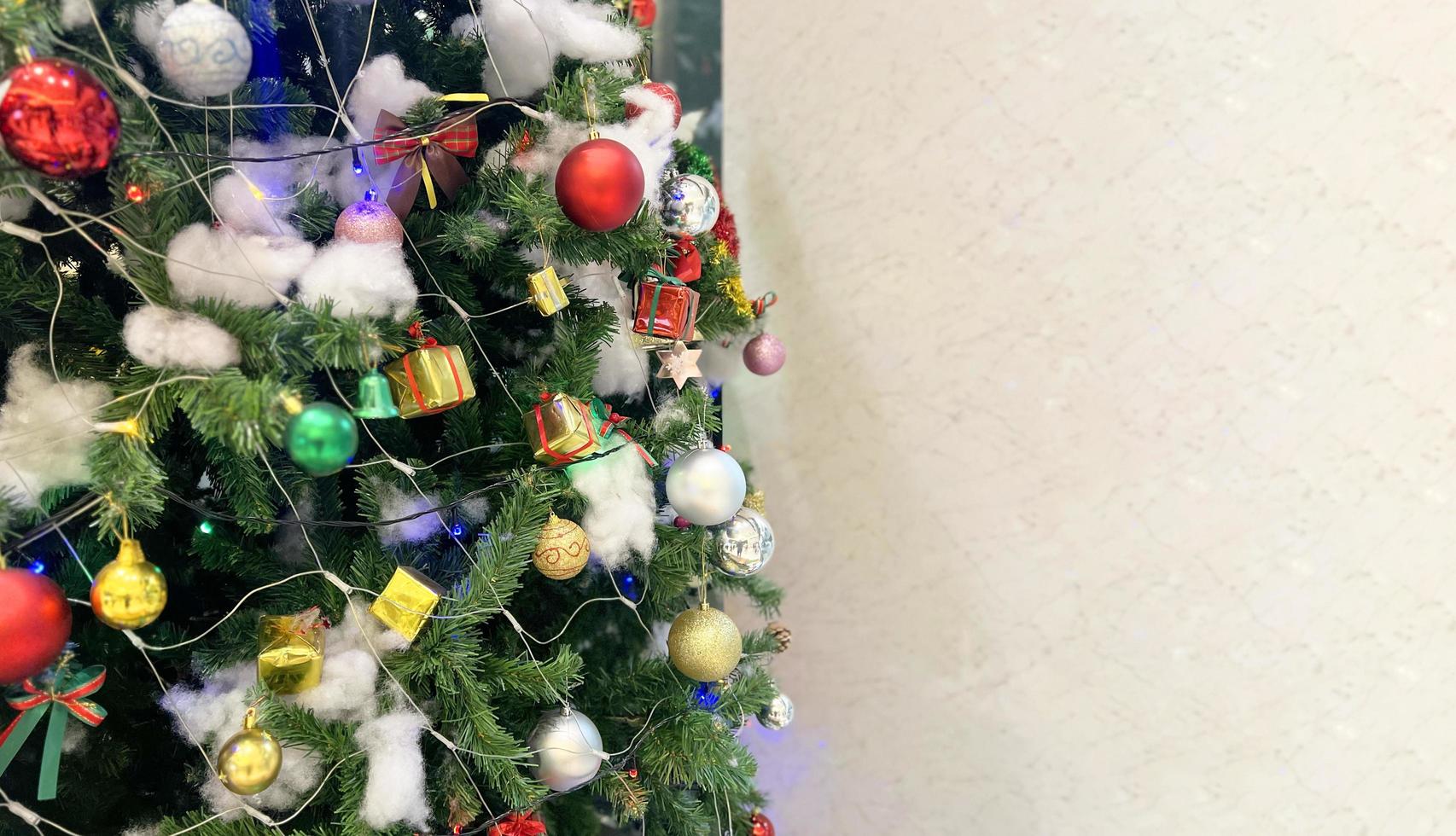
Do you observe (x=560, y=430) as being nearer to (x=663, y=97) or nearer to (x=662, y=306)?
(x=662, y=306)

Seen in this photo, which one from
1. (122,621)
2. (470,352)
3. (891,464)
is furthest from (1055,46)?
(122,621)

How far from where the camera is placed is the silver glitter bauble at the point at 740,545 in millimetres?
773

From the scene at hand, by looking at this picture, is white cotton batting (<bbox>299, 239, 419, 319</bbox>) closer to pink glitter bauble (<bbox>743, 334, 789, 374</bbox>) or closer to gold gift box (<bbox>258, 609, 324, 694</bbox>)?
gold gift box (<bbox>258, 609, 324, 694</bbox>)

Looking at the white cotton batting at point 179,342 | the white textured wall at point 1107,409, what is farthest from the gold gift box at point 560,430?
the white textured wall at point 1107,409

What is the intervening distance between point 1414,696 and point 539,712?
878 millimetres

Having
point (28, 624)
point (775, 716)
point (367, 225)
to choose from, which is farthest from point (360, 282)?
point (775, 716)

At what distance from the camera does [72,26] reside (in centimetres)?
52

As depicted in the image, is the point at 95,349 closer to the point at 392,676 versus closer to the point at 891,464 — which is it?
the point at 392,676

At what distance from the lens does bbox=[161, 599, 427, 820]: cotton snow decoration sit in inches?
24.2

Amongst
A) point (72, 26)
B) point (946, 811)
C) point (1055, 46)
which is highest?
point (72, 26)

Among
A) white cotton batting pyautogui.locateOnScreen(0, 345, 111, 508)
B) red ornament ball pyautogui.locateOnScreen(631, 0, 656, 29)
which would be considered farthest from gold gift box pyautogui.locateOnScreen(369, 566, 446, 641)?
red ornament ball pyautogui.locateOnScreen(631, 0, 656, 29)

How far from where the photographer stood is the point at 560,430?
2.13ft

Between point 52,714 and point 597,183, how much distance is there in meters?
0.52

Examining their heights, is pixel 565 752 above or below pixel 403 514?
below
